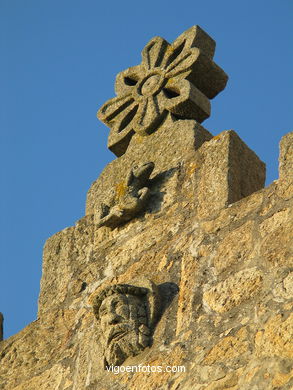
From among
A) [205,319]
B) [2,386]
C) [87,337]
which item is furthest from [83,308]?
[205,319]

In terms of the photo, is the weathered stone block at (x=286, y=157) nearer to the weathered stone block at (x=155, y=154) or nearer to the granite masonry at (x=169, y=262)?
the granite masonry at (x=169, y=262)

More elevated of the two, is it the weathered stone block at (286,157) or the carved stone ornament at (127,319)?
the weathered stone block at (286,157)


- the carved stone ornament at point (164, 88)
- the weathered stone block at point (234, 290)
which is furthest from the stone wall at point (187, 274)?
the carved stone ornament at point (164, 88)

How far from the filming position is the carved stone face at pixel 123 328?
504 centimetres

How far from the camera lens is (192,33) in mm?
6641

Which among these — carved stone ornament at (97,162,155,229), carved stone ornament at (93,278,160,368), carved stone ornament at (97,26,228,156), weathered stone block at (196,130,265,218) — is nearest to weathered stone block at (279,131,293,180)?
weathered stone block at (196,130,265,218)

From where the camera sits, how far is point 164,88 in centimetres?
654

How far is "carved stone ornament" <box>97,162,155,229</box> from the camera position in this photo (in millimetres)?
5770

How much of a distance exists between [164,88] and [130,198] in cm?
101

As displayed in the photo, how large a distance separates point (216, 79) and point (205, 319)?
209cm

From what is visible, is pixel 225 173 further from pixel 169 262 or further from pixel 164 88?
pixel 164 88

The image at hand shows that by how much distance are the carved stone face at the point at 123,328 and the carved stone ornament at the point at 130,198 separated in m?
0.72

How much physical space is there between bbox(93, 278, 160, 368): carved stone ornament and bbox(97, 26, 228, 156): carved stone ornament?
1.43 m

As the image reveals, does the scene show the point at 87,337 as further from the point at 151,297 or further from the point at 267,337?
the point at 267,337
